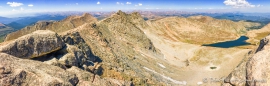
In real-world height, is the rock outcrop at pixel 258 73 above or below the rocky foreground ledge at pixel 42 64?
below

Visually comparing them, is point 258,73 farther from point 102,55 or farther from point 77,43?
point 102,55

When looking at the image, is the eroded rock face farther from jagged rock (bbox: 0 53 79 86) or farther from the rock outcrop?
jagged rock (bbox: 0 53 79 86)

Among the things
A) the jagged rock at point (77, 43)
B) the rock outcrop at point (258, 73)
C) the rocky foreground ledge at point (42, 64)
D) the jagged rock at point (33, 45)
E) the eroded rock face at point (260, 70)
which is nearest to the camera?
the rocky foreground ledge at point (42, 64)

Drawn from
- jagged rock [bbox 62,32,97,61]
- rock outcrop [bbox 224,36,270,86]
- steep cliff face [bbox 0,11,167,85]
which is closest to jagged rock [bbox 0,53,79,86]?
steep cliff face [bbox 0,11,167,85]

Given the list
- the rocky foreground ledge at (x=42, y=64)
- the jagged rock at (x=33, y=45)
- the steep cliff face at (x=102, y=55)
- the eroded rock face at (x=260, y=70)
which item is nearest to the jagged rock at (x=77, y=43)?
the steep cliff face at (x=102, y=55)

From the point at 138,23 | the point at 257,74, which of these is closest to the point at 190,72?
the point at 257,74

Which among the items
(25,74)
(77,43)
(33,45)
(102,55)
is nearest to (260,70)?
(25,74)

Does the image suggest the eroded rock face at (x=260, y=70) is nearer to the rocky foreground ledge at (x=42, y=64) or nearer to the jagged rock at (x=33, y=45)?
the rocky foreground ledge at (x=42, y=64)

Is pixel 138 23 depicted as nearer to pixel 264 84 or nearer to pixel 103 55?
pixel 103 55
